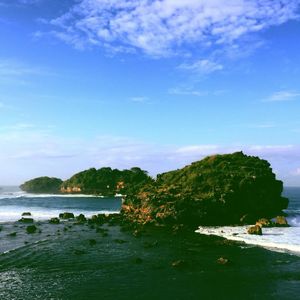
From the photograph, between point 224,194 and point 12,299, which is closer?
point 12,299

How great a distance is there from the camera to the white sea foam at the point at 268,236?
180 feet

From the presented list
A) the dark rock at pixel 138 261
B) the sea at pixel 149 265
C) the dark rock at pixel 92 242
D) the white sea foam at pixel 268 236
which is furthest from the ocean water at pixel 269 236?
the dark rock at pixel 92 242

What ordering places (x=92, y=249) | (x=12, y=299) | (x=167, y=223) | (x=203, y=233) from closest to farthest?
(x=12, y=299) → (x=92, y=249) → (x=203, y=233) → (x=167, y=223)

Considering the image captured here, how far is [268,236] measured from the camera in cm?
6303

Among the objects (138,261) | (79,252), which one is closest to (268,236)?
(138,261)

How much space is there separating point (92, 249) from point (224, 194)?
34267 millimetres

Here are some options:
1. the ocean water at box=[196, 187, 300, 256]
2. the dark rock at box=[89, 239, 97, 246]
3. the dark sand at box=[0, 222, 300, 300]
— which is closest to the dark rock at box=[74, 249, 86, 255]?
the dark sand at box=[0, 222, 300, 300]

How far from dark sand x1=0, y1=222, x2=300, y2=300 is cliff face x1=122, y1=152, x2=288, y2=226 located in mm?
12702

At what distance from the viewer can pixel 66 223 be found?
85562mm

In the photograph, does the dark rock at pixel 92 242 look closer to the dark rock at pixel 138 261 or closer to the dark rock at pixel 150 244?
the dark rock at pixel 150 244

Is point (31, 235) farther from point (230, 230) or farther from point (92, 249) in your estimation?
point (230, 230)

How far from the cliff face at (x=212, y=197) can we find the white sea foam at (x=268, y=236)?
4667mm

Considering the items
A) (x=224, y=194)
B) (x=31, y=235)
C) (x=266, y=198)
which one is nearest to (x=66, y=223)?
(x=31, y=235)

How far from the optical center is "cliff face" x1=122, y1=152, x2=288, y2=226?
7706 centimetres
